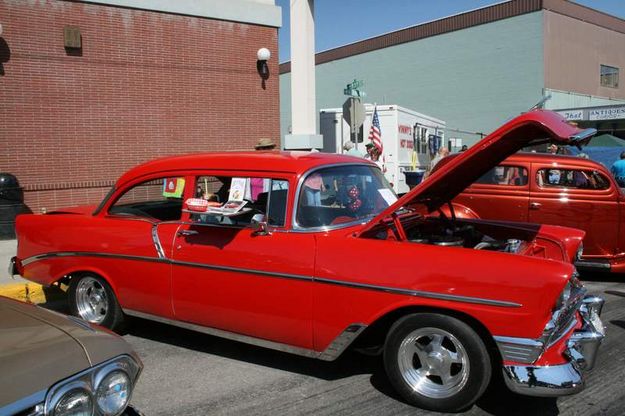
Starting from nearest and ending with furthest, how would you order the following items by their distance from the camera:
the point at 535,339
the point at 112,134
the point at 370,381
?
the point at 535,339, the point at 370,381, the point at 112,134

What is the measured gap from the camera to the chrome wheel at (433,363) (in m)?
3.20

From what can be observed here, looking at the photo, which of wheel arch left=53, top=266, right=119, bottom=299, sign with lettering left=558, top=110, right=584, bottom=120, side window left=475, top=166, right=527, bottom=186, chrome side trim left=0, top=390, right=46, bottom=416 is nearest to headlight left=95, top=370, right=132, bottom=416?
chrome side trim left=0, top=390, right=46, bottom=416

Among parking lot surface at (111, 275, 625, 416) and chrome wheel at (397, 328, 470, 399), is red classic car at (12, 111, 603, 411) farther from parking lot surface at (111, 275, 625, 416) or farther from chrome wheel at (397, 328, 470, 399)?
parking lot surface at (111, 275, 625, 416)

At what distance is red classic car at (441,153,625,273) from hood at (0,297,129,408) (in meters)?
5.50

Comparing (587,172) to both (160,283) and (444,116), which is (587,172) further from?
(444,116)

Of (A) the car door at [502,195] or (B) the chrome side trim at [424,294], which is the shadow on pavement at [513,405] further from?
(A) the car door at [502,195]

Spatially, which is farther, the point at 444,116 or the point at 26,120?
the point at 444,116

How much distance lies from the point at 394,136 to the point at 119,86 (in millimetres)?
6949

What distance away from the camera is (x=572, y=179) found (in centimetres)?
709

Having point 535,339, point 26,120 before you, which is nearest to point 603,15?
point 26,120

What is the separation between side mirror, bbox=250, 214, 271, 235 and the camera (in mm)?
3695

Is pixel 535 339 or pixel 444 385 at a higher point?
pixel 535 339

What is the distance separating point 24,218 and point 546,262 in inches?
183

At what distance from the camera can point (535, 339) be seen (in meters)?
2.94
